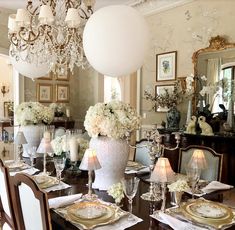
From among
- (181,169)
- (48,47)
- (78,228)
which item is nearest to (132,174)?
(181,169)

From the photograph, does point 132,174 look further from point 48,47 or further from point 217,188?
point 48,47

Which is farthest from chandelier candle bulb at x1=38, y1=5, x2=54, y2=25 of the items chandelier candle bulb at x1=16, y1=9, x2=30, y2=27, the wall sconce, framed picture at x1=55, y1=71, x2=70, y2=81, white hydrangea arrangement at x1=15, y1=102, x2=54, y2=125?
the wall sconce

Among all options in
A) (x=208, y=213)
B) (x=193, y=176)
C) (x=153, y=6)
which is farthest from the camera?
(x=153, y=6)

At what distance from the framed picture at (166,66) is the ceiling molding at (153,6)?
2.44 feet

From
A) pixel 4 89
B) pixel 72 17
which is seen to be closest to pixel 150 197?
pixel 72 17

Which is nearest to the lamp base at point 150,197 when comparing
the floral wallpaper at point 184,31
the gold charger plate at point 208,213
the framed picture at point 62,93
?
the gold charger plate at point 208,213

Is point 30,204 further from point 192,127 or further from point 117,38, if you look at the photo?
point 192,127

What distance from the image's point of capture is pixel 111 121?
1.83m

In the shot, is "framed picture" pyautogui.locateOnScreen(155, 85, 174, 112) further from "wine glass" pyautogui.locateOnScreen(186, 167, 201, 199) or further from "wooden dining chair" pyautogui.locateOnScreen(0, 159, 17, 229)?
"wooden dining chair" pyautogui.locateOnScreen(0, 159, 17, 229)

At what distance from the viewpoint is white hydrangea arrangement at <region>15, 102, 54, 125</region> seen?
9.50 ft

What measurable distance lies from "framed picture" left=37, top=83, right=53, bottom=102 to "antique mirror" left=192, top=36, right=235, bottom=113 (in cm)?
309

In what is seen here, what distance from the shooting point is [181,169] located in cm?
248

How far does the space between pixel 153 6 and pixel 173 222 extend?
4140 millimetres

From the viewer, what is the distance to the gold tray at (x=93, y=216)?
134 cm
